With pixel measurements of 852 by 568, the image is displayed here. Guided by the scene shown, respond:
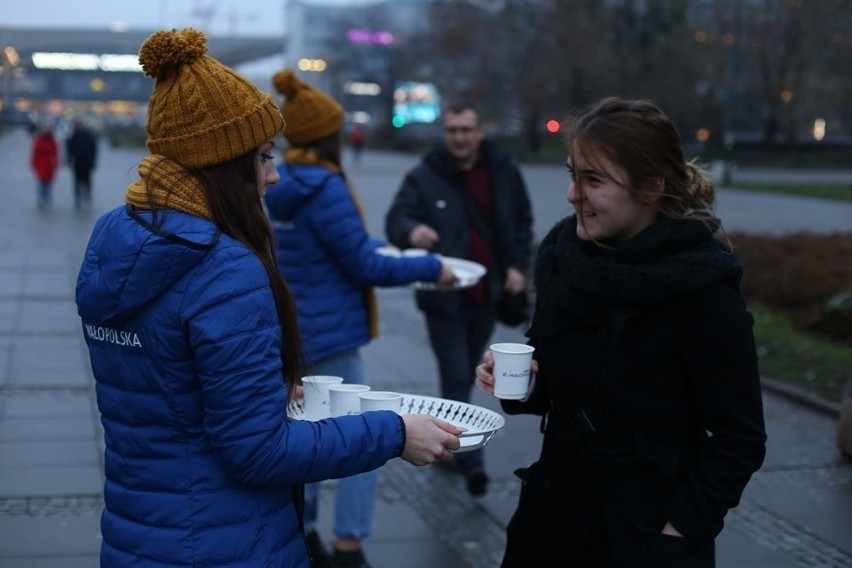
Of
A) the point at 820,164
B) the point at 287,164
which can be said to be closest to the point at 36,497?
the point at 287,164

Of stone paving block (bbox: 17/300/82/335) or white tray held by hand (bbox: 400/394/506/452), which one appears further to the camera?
stone paving block (bbox: 17/300/82/335)

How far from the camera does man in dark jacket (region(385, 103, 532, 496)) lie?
254 inches

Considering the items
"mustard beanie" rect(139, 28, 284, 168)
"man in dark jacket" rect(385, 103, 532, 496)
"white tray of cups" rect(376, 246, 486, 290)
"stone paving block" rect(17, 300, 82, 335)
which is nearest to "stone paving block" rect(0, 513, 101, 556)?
"white tray of cups" rect(376, 246, 486, 290)

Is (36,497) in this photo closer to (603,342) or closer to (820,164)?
(603,342)

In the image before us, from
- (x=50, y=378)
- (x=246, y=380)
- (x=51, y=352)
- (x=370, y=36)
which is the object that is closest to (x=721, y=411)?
(x=246, y=380)

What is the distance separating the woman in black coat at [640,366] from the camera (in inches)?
110

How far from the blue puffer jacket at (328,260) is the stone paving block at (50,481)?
1968mm

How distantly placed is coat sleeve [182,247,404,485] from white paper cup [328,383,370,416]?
359mm

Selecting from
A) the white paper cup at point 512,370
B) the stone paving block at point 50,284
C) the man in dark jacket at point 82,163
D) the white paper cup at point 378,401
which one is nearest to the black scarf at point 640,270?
the white paper cup at point 512,370

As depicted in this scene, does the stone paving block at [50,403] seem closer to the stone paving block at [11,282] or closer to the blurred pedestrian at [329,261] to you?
the blurred pedestrian at [329,261]

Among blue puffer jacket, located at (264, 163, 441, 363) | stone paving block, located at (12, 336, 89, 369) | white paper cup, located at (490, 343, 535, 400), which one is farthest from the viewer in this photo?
stone paving block, located at (12, 336, 89, 369)

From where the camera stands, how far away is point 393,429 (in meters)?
2.62

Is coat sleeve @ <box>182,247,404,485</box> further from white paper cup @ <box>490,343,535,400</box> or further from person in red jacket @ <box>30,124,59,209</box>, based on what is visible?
person in red jacket @ <box>30,124,59,209</box>

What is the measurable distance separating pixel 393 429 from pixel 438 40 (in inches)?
2557
